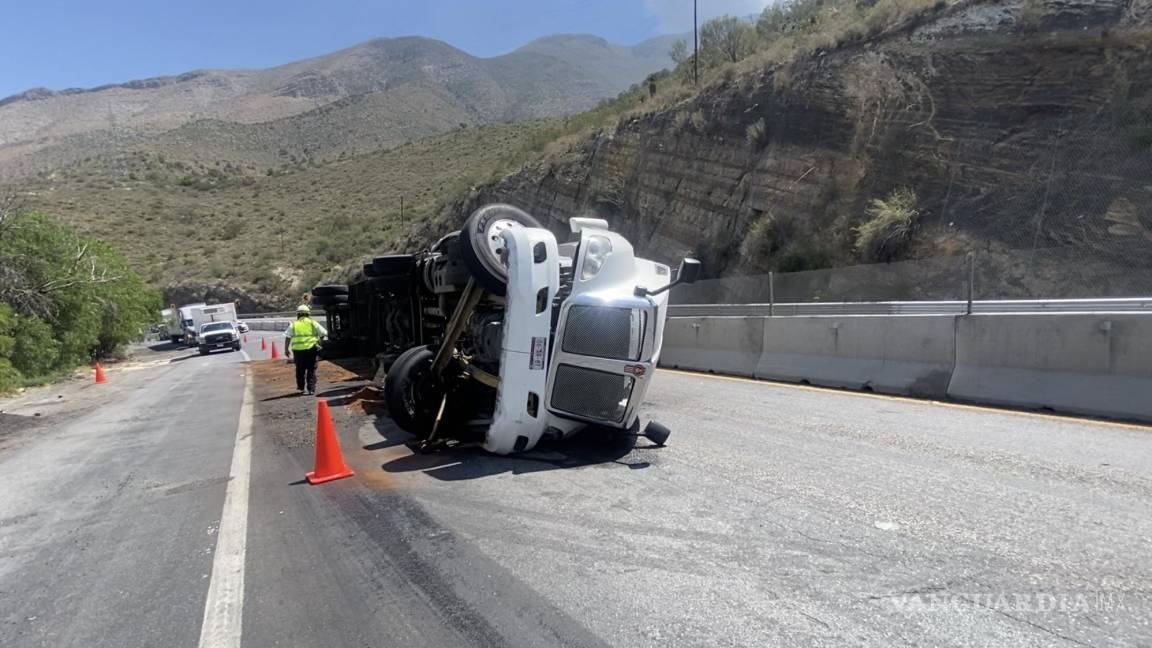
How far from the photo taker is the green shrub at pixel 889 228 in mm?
19422

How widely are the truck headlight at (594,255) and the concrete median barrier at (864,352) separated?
209 inches

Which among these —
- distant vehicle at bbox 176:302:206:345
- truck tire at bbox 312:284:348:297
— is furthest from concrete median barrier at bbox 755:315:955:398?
distant vehicle at bbox 176:302:206:345

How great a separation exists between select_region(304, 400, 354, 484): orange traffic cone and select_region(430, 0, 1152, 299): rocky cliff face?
11.7m

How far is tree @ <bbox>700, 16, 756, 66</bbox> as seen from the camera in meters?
33.3

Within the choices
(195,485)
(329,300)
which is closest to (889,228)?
(329,300)

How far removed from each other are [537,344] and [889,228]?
635 inches

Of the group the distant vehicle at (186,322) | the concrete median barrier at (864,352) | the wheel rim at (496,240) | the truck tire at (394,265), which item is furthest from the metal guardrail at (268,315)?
the wheel rim at (496,240)

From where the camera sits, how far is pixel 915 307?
12.7 m

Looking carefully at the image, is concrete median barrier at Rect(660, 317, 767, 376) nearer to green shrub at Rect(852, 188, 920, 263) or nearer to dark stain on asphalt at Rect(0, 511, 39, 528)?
green shrub at Rect(852, 188, 920, 263)

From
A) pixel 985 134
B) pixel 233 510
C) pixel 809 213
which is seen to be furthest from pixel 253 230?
pixel 233 510

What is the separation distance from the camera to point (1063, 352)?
819cm

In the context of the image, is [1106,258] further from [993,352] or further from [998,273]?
[993,352]

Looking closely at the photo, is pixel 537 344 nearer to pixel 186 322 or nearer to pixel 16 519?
pixel 16 519

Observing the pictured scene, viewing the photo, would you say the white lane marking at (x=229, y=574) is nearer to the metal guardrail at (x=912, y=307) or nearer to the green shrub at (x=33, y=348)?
the metal guardrail at (x=912, y=307)
